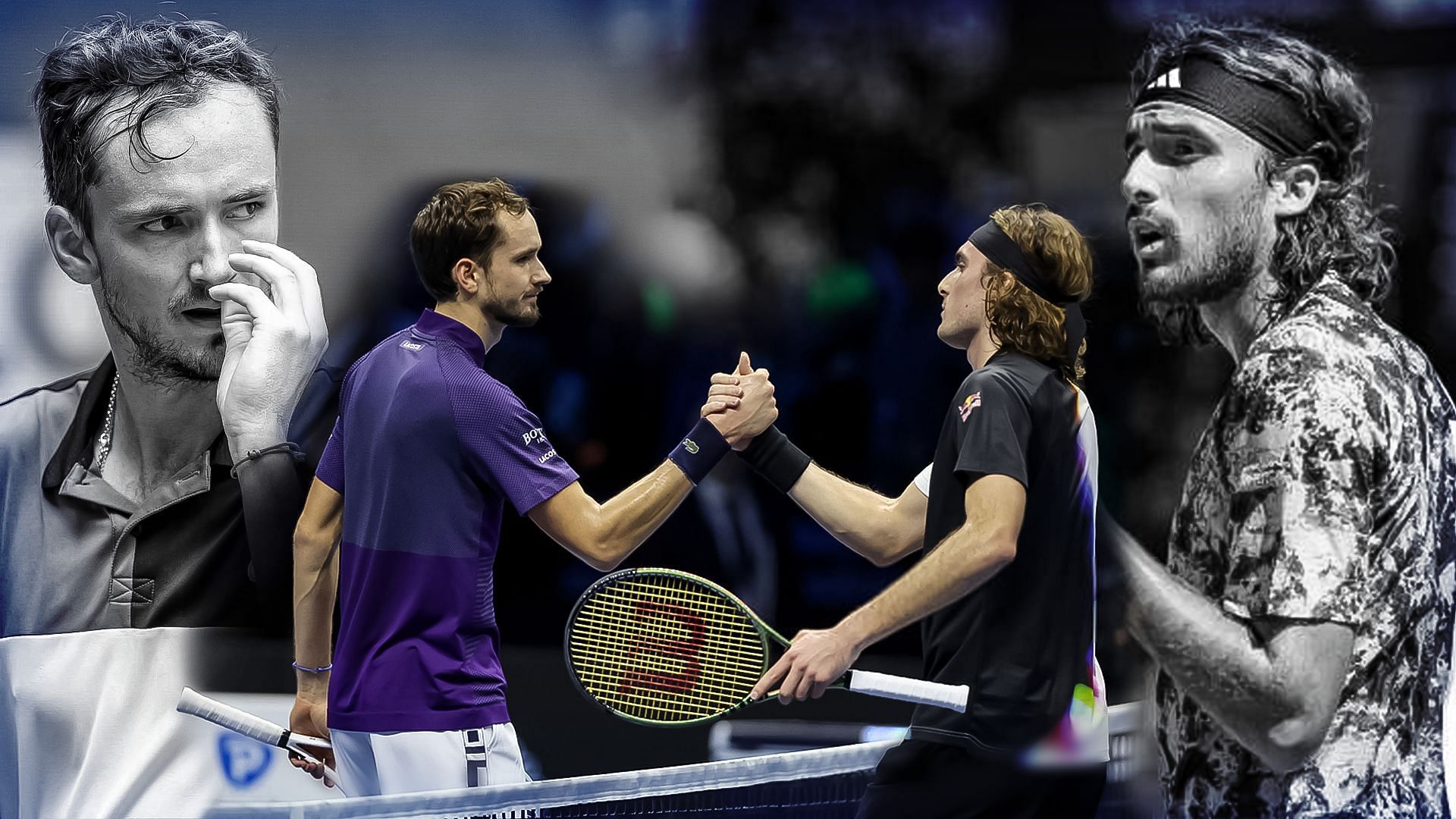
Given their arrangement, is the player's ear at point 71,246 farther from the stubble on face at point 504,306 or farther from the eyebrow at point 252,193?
the stubble on face at point 504,306

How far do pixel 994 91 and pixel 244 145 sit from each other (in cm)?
203

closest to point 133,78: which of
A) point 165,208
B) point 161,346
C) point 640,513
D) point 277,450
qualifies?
point 165,208

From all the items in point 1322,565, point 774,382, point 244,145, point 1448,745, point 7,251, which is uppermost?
point 244,145

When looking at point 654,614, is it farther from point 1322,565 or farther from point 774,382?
point 1322,565

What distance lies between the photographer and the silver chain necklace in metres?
4.38

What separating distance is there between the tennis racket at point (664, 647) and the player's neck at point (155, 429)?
129 cm

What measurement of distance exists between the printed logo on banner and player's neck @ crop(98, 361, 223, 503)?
2.46 ft

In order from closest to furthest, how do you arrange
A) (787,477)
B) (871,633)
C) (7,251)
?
1. (871,633)
2. (787,477)
3. (7,251)

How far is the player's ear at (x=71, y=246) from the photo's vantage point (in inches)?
168

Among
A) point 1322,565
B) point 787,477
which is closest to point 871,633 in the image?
point 787,477

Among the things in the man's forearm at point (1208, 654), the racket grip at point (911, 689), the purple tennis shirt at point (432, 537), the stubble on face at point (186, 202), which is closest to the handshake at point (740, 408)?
the purple tennis shirt at point (432, 537)

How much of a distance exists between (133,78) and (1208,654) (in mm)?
3237

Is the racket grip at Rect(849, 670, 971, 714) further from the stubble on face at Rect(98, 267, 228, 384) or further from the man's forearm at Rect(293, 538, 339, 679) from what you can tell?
the stubble on face at Rect(98, 267, 228, 384)

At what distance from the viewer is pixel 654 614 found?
380 centimetres
